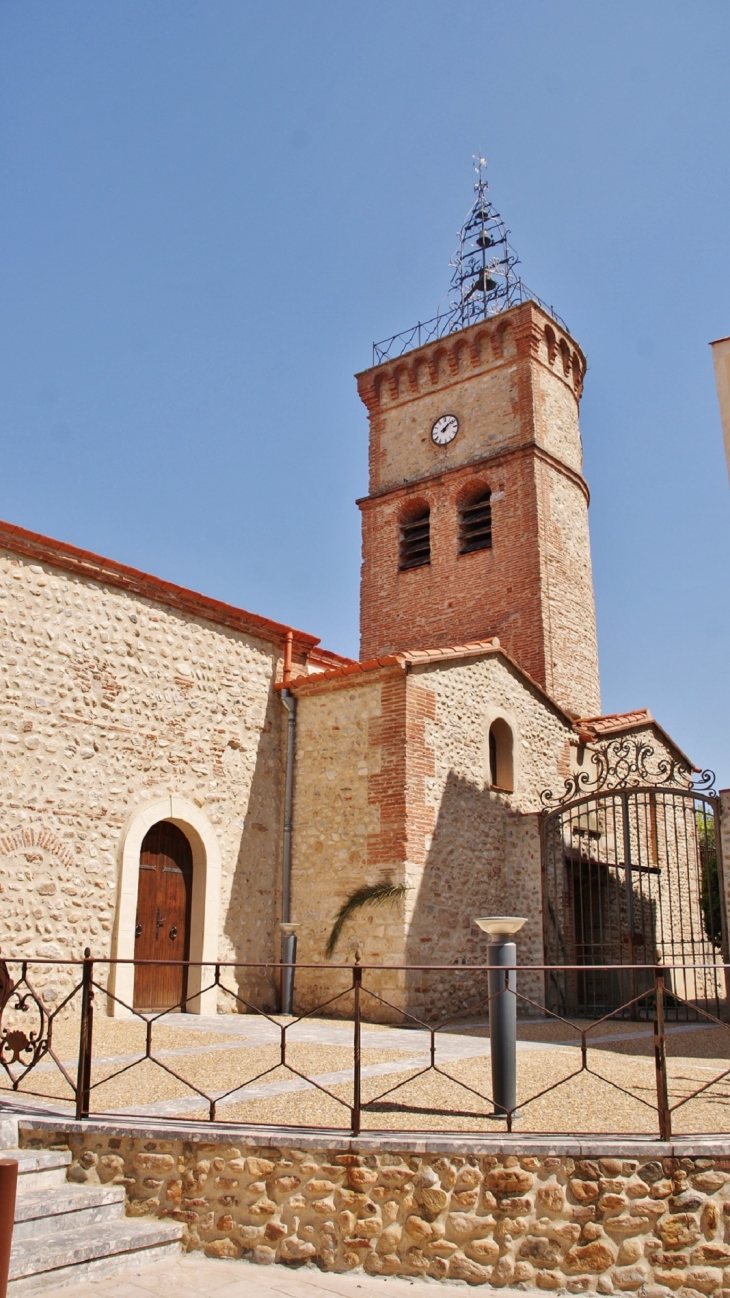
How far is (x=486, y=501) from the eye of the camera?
20688mm

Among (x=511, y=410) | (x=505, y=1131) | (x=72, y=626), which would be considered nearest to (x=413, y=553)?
(x=511, y=410)

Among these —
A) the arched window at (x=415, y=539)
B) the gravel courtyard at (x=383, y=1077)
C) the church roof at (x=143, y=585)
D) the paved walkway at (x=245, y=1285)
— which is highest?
the arched window at (x=415, y=539)

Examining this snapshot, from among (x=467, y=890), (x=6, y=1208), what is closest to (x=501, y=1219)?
(x=6, y=1208)

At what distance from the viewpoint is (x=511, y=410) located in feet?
68.0

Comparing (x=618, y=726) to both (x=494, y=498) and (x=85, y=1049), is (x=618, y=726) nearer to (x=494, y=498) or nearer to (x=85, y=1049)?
(x=494, y=498)

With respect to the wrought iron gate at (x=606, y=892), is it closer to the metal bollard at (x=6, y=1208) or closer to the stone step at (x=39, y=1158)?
the stone step at (x=39, y=1158)

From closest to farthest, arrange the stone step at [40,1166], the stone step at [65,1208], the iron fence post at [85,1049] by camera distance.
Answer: the stone step at [65,1208], the stone step at [40,1166], the iron fence post at [85,1049]

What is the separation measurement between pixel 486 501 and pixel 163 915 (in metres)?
12.2

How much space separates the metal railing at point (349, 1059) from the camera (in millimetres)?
5824

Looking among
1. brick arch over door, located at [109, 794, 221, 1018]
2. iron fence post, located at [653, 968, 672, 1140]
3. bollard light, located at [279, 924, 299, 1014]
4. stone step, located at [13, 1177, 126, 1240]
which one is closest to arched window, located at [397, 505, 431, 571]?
brick arch over door, located at [109, 794, 221, 1018]

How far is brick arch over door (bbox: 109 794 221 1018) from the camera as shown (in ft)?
35.5

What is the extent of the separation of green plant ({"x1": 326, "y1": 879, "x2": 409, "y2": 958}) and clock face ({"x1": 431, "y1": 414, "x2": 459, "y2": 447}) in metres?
12.5

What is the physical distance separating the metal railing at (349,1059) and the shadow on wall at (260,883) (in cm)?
9

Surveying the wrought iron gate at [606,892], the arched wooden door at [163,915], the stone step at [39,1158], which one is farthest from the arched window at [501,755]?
the stone step at [39,1158]
